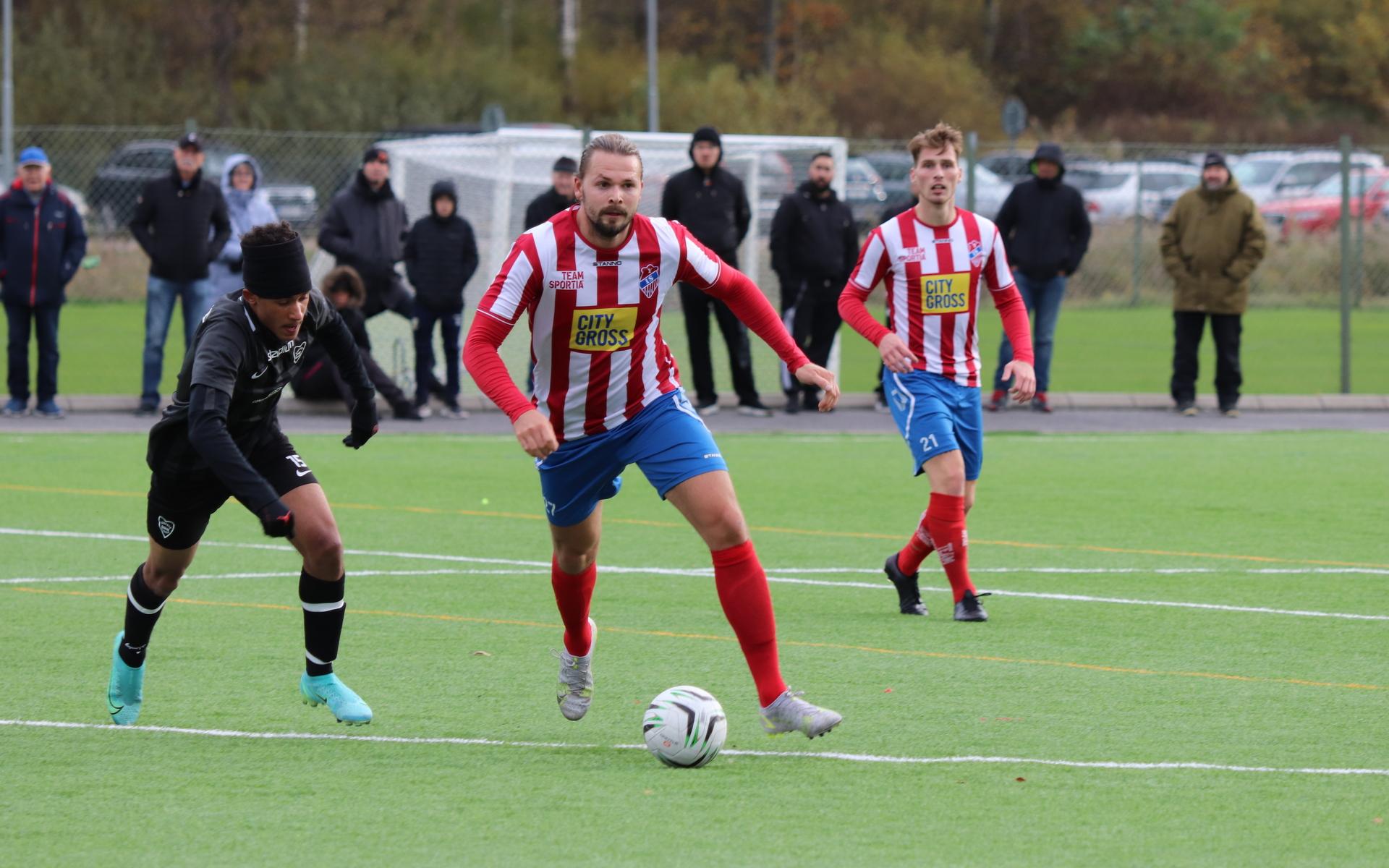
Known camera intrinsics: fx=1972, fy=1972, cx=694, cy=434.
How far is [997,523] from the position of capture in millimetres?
11281

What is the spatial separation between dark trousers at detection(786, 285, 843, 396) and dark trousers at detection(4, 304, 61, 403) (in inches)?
242

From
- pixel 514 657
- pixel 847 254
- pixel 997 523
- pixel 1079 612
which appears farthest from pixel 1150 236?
pixel 514 657

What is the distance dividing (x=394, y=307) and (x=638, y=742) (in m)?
10.9

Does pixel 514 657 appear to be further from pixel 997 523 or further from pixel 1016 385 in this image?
pixel 997 523

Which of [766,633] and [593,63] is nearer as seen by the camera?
[766,633]

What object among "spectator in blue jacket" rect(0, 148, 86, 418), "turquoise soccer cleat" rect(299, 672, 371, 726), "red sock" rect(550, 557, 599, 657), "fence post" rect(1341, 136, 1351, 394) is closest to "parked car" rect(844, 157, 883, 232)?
"fence post" rect(1341, 136, 1351, 394)

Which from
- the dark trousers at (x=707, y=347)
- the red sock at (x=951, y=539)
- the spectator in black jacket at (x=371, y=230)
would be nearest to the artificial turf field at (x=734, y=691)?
the red sock at (x=951, y=539)

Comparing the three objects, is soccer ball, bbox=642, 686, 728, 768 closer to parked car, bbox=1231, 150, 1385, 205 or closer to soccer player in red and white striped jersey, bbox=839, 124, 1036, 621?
soccer player in red and white striped jersey, bbox=839, 124, 1036, 621

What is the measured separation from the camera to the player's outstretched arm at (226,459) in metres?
5.59

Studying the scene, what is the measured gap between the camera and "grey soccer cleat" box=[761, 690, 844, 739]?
5.83 m

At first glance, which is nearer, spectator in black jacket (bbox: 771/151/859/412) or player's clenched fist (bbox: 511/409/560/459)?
player's clenched fist (bbox: 511/409/560/459)

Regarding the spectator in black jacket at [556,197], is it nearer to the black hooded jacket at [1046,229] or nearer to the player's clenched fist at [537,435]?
the black hooded jacket at [1046,229]

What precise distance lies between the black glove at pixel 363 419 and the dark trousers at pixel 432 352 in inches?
393

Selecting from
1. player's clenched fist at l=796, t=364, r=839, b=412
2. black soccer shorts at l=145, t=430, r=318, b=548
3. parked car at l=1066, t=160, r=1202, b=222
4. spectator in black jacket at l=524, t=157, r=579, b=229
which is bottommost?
black soccer shorts at l=145, t=430, r=318, b=548
